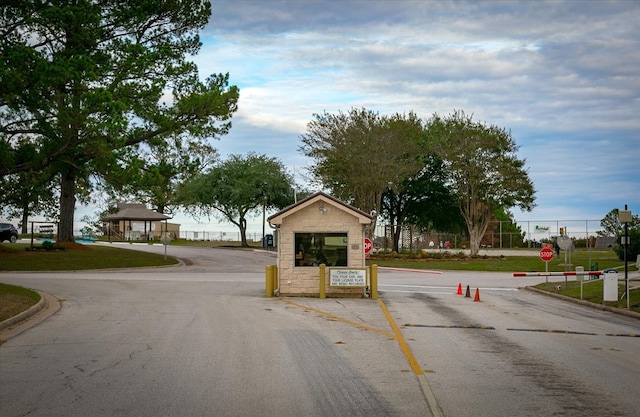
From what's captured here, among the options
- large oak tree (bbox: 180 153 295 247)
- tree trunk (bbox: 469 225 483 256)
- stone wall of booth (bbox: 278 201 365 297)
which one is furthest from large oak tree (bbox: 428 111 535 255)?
stone wall of booth (bbox: 278 201 365 297)

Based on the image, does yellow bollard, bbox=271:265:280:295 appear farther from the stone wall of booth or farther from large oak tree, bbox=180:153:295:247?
large oak tree, bbox=180:153:295:247

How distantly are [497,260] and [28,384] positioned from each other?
51179mm

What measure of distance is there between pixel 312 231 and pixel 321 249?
743 mm

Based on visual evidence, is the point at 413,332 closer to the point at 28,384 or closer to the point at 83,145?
the point at 28,384

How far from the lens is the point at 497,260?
195 feet

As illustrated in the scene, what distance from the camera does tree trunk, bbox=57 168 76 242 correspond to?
171 ft

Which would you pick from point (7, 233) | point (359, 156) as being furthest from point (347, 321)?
point (7, 233)

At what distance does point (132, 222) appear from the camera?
340 feet

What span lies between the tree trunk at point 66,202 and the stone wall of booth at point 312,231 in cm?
2704

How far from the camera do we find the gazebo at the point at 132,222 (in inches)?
3821

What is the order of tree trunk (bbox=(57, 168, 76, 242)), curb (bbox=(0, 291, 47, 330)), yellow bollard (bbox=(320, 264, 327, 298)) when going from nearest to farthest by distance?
curb (bbox=(0, 291, 47, 330))
yellow bollard (bbox=(320, 264, 327, 298))
tree trunk (bbox=(57, 168, 76, 242))

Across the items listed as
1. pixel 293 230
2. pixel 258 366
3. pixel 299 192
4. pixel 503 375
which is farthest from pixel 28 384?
pixel 299 192

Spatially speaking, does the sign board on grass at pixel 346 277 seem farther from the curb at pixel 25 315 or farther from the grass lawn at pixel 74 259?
the grass lawn at pixel 74 259

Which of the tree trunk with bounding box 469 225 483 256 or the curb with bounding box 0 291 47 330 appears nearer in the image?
the curb with bounding box 0 291 47 330
